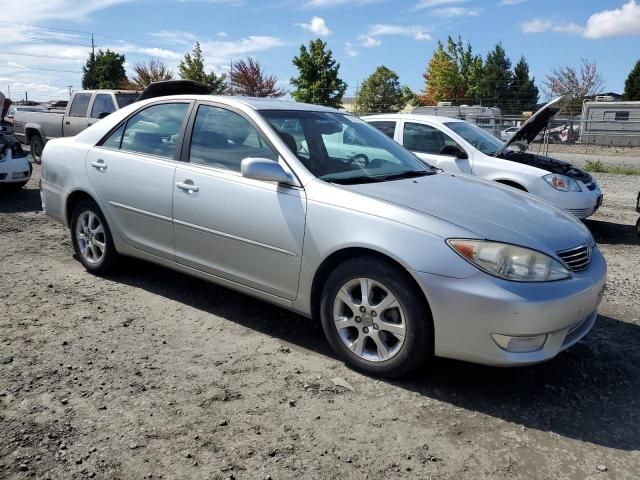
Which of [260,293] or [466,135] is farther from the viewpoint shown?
[466,135]

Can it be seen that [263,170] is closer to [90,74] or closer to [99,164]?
[99,164]

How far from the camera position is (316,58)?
35469 millimetres

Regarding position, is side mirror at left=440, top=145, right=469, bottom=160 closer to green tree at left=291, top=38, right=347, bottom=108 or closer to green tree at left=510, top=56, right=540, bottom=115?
green tree at left=291, top=38, right=347, bottom=108

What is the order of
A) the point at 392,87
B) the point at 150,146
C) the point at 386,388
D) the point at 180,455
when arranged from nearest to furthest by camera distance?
the point at 180,455
the point at 386,388
the point at 150,146
the point at 392,87

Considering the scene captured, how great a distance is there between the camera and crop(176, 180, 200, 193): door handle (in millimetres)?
4131

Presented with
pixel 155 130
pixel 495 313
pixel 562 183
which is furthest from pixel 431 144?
pixel 495 313

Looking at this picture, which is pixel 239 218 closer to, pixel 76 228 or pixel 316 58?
pixel 76 228

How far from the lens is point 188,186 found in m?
4.17

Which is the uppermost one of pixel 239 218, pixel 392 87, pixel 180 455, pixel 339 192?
pixel 392 87

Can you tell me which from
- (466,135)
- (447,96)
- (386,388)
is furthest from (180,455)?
(447,96)

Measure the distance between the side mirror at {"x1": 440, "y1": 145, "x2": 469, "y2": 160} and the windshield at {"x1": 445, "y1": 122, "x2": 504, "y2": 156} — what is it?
0.29 m

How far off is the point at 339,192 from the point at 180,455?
1.72m

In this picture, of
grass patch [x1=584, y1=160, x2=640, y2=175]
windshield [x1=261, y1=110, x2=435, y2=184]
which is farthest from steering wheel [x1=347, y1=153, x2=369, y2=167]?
grass patch [x1=584, y1=160, x2=640, y2=175]

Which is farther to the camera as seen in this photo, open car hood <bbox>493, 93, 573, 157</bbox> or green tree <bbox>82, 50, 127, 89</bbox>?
green tree <bbox>82, 50, 127, 89</bbox>
